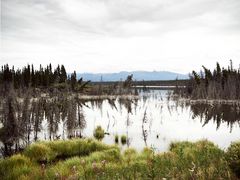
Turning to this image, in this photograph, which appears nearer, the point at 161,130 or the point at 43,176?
the point at 43,176

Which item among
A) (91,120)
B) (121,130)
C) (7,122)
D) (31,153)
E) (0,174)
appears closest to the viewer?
(0,174)

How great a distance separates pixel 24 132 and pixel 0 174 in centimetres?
828

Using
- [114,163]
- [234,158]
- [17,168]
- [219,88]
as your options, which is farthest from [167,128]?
[219,88]

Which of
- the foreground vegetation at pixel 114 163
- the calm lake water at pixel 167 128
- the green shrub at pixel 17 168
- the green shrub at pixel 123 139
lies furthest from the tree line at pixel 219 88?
the green shrub at pixel 17 168

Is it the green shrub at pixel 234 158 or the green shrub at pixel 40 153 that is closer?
the green shrub at pixel 234 158

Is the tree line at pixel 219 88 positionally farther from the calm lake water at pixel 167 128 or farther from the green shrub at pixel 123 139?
the green shrub at pixel 123 139

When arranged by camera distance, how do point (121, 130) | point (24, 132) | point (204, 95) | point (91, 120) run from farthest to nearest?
1. point (204, 95)
2. point (91, 120)
3. point (121, 130)
4. point (24, 132)

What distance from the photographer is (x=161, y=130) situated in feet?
91.2

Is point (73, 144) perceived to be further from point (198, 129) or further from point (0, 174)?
point (198, 129)

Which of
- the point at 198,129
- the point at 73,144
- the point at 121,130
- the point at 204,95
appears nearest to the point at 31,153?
the point at 73,144

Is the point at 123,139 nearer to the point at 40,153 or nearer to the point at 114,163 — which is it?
the point at 40,153

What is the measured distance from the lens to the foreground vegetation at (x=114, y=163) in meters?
9.20

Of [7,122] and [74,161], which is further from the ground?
[7,122]

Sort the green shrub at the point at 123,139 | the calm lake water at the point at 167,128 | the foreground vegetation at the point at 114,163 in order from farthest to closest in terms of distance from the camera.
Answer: the calm lake water at the point at 167,128 < the green shrub at the point at 123,139 < the foreground vegetation at the point at 114,163
